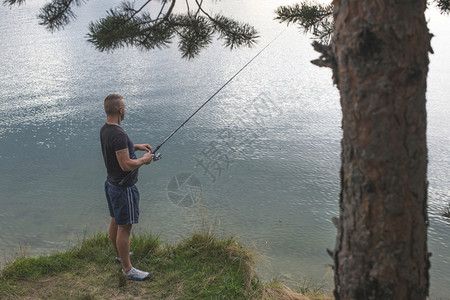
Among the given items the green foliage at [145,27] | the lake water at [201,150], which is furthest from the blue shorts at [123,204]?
the green foliage at [145,27]

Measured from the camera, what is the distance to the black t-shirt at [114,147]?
2352mm

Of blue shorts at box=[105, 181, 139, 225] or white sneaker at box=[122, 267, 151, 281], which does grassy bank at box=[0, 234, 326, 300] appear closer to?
white sneaker at box=[122, 267, 151, 281]

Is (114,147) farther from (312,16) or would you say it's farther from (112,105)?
(312,16)

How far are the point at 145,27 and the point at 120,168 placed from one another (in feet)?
4.32

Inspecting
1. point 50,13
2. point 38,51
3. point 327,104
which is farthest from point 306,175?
point 38,51

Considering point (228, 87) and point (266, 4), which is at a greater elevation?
point (266, 4)

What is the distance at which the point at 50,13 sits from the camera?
128 inches

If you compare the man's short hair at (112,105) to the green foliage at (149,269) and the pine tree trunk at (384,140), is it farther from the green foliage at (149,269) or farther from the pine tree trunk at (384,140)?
the pine tree trunk at (384,140)

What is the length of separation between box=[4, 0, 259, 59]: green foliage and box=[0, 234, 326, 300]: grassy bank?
49.5 inches

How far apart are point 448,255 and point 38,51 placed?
8.05 m

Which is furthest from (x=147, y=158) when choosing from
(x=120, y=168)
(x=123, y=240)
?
(x=123, y=240)

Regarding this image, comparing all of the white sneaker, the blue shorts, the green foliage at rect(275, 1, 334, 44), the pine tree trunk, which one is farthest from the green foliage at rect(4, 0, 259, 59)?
the pine tree trunk

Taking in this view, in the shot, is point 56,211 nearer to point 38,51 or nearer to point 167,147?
point 167,147

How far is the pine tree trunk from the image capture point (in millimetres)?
1422
